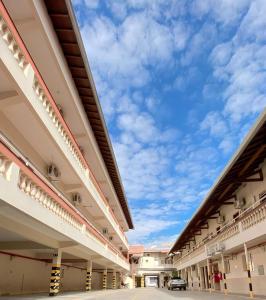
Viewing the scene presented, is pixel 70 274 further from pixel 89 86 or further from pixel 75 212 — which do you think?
pixel 89 86

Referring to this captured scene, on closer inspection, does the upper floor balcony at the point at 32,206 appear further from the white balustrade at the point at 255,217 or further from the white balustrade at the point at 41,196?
the white balustrade at the point at 255,217

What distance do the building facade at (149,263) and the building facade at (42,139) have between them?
44.2 metres

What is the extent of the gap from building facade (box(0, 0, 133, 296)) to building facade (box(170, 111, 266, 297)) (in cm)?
821

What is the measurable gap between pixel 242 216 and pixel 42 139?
40.4 feet

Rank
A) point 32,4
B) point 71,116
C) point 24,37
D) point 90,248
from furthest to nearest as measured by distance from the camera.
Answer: point 90,248 → point 71,116 → point 24,37 → point 32,4

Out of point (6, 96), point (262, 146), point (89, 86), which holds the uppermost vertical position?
point (89, 86)

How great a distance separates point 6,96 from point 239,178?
612 inches

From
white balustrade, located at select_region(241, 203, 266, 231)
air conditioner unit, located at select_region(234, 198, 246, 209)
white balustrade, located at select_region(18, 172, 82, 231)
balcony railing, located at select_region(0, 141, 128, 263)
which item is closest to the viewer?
balcony railing, located at select_region(0, 141, 128, 263)

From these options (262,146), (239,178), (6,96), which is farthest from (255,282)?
(6,96)

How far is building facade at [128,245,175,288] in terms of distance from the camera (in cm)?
Answer: 6644

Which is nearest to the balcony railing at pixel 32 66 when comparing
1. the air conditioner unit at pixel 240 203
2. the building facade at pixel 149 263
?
the air conditioner unit at pixel 240 203

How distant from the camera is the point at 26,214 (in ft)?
31.8

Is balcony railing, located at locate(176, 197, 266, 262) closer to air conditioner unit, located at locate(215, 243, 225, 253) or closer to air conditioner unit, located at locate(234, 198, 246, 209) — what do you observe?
air conditioner unit, located at locate(215, 243, 225, 253)

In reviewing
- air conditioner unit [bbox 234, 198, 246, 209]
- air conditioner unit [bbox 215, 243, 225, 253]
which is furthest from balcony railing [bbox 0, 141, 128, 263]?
air conditioner unit [bbox 234, 198, 246, 209]
